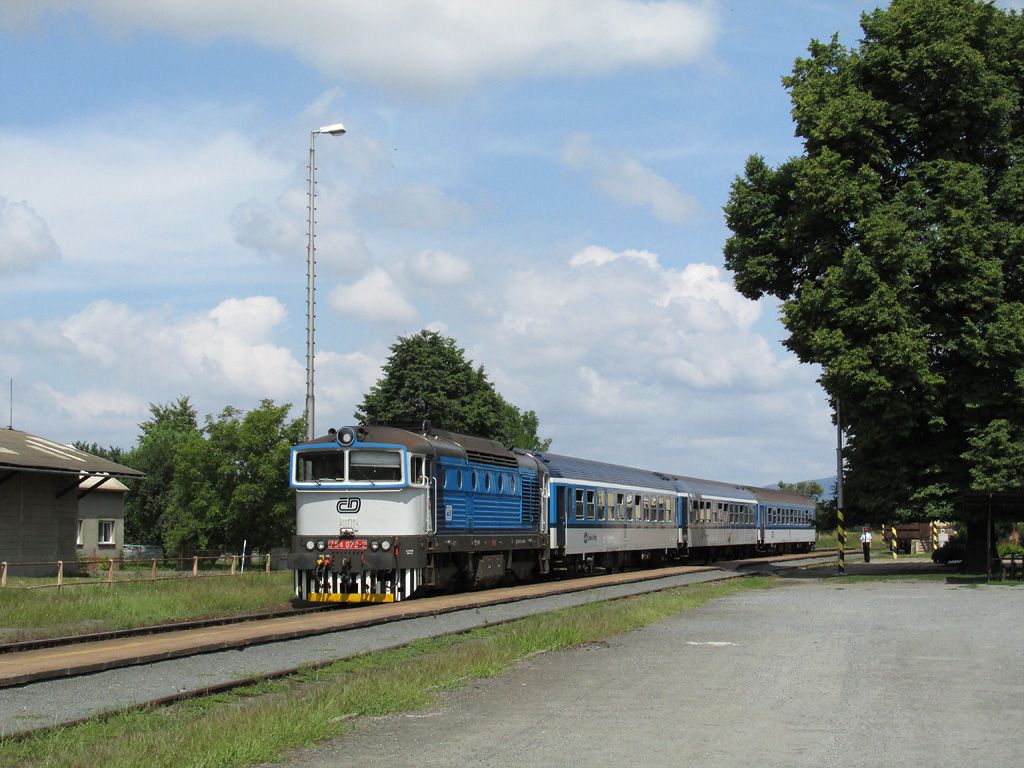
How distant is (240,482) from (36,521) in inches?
652

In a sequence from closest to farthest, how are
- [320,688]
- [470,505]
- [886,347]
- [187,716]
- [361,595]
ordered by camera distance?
[187,716], [320,688], [361,595], [470,505], [886,347]

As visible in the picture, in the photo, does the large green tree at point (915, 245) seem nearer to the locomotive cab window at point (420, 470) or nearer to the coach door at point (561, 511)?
the coach door at point (561, 511)

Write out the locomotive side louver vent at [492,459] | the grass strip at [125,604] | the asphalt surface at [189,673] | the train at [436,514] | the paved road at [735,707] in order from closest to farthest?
the paved road at [735,707] → the asphalt surface at [189,673] → the grass strip at [125,604] → the train at [436,514] → the locomotive side louver vent at [492,459]

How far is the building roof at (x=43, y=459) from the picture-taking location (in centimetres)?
3703

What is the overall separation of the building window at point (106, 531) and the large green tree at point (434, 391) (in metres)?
16.8

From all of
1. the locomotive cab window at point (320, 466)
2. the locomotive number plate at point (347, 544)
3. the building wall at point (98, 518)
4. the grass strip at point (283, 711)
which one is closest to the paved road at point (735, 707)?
the grass strip at point (283, 711)

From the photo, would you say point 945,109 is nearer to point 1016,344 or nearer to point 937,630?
point 1016,344

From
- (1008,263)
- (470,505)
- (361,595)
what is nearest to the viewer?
(361,595)

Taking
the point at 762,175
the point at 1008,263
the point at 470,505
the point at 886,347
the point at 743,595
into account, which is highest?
the point at 762,175

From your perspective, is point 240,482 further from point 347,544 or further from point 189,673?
point 189,673

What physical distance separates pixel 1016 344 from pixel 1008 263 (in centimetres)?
317

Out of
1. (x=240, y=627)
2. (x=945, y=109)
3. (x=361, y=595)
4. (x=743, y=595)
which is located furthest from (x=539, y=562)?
(x=945, y=109)

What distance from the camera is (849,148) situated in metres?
35.8

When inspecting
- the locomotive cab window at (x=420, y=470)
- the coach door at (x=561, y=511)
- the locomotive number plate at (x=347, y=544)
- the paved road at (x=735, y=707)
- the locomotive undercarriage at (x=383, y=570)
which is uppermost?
the locomotive cab window at (x=420, y=470)
